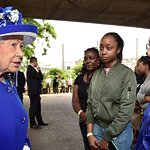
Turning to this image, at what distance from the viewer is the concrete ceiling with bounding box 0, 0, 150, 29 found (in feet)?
25.3

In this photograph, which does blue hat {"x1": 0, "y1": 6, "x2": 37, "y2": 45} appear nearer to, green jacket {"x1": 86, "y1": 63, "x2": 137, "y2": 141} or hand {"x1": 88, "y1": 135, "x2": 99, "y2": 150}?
green jacket {"x1": 86, "y1": 63, "x2": 137, "y2": 141}

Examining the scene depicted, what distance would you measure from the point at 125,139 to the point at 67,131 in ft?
17.5

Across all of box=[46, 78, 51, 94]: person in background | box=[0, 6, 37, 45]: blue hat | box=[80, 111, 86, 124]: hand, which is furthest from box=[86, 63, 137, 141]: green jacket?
box=[46, 78, 51, 94]: person in background

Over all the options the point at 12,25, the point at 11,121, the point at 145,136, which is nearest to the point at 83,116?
the point at 145,136

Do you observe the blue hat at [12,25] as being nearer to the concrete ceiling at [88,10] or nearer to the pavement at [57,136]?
the pavement at [57,136]

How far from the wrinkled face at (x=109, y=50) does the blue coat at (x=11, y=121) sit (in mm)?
1157

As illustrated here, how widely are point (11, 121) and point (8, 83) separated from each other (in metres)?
0.29

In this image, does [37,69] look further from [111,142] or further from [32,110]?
[111,142]

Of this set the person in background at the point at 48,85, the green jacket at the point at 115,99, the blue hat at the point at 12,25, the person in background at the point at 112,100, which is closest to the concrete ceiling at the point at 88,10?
the person in background at the point at 112,100

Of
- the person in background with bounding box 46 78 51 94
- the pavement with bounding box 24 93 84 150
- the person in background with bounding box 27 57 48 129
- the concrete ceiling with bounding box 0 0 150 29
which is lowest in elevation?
the person in background with bounding box 46 78 51 94

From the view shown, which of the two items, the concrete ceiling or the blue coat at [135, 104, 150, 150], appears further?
the concrete ceiling

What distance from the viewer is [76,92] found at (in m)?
4.04

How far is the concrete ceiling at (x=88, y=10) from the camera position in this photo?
7721 mm

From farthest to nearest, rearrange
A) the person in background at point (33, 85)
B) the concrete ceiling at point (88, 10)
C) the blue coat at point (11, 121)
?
the person in background at point (33, 85) < the concrete ceiling at point (88, 10) < the blue coat at point (11, 121)
